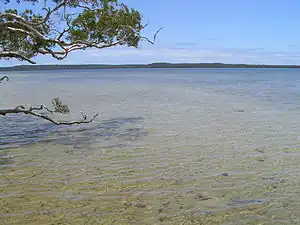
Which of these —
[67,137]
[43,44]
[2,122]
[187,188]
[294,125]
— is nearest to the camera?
[187,188]

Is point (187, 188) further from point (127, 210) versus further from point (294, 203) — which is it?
point (294, 203)

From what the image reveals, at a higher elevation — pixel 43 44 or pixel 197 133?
pixel 43 44

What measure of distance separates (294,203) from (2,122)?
1168 cm

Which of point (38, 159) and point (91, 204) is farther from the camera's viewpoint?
point (38, 159)

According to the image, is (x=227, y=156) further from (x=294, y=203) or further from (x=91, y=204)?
(x=91, y=204)

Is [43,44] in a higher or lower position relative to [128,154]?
higher

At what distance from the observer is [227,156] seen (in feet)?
26.2

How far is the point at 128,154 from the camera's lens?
328 inches

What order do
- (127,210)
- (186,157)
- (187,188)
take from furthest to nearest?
1. (186,157)
2. (187,188)
3. (127,210)

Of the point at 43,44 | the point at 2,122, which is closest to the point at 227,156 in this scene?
the point at 43,44

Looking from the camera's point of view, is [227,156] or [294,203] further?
[227,156]

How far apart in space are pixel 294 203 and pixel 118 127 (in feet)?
25.7

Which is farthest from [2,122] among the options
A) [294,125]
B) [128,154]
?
[294,125]

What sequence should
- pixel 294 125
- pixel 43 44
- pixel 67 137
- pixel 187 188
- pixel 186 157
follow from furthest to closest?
pixel 294 125
pixel 67 137
pixel 43 44
pixel 186 157
pixel 187 188
